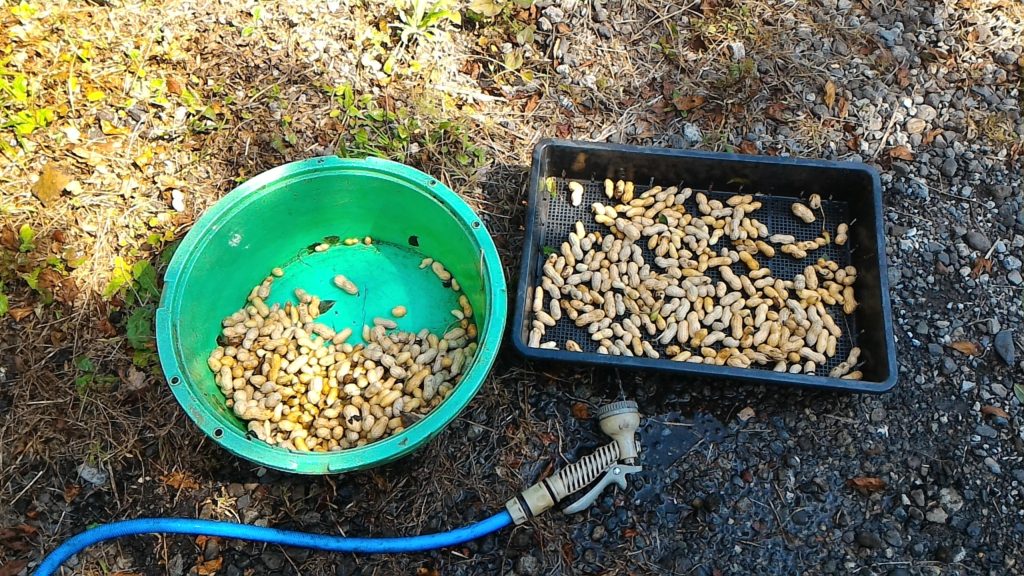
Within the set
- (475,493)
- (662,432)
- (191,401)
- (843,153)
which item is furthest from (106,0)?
(843,153)

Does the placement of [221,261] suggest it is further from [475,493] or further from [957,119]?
[957,119]

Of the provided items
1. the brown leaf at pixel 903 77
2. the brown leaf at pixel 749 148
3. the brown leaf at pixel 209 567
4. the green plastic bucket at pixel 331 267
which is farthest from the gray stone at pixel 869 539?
the brown leaf at pixel 209 567

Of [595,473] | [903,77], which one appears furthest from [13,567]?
[903,77]

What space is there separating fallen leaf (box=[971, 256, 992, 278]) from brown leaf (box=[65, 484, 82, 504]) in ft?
7.76

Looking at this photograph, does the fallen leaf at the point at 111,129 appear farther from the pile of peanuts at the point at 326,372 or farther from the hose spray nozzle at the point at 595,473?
the hose spray nozzle at the point at 595,473

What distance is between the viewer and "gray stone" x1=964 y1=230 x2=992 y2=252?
2.04m

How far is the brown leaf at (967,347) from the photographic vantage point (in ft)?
6.27

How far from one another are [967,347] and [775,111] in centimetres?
85

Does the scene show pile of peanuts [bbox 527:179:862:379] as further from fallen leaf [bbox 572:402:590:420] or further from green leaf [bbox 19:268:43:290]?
green leaf [bbox 19:268:43:290]

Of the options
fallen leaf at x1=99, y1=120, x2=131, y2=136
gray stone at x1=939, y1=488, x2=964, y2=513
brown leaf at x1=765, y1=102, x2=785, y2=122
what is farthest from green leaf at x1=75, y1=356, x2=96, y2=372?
gray stone at x1=939, y1=488, x2=964, y2=513

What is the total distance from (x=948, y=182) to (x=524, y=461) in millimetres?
1477

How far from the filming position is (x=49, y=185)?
2.04 m

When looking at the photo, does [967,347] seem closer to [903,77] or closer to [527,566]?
[903,77]

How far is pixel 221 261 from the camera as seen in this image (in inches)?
71.1
